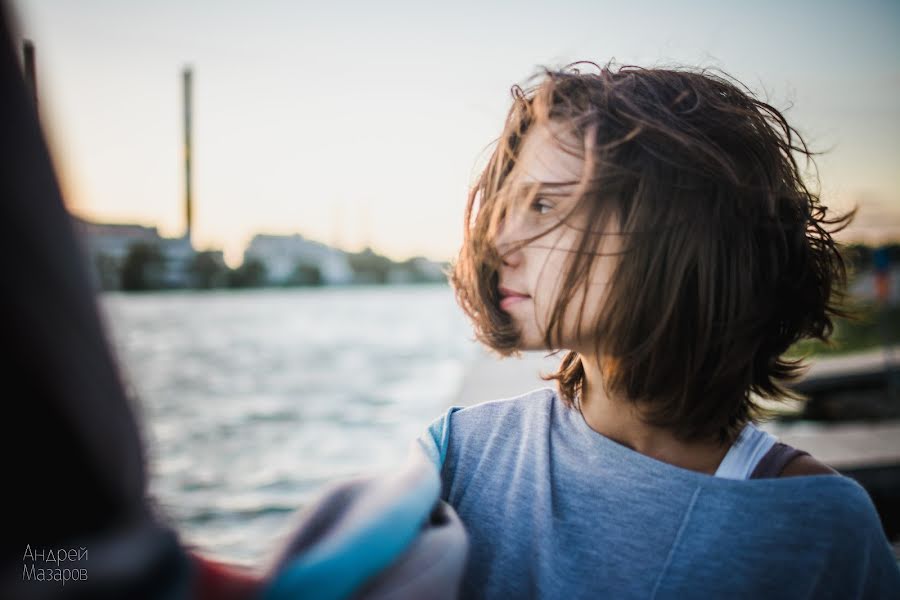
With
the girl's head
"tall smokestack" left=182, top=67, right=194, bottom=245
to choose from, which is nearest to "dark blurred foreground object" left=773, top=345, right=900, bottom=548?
the girl's head

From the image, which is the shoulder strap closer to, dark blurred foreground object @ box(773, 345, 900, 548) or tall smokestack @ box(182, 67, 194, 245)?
dark blurred foreground object @ box(773, 345, 900, 548)

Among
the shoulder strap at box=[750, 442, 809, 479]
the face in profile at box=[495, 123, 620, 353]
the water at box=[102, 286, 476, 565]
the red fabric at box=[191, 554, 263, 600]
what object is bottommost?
the water at box=[102, 286, 476, 565]

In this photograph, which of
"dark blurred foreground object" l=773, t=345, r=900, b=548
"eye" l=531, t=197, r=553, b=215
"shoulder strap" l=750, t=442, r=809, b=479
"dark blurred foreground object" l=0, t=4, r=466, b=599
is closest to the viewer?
"dark blurred foreground object" l=0, t=4, r=466, b=599

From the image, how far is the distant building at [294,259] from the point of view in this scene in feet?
224

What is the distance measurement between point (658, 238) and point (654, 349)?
0.78 ft

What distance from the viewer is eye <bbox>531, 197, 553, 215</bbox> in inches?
48.4

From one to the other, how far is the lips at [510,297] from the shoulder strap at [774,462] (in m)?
0.58

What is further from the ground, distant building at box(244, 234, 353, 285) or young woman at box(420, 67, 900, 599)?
young woman at box(420, 67, 900, 599)

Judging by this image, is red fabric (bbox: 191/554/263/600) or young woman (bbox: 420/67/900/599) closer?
red fabric (bbox: 191/554/263/600)

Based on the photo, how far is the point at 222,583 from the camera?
69 cm

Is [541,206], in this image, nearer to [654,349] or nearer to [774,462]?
[654,349]

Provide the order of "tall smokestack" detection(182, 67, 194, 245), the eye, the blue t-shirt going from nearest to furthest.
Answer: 1. the blue t-shirt
2. the eye
3. "tall smokestack" detection(182, 67, 194, 245)

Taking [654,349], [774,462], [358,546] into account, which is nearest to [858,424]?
[774,462]

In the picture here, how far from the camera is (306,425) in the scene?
10.1 metres
